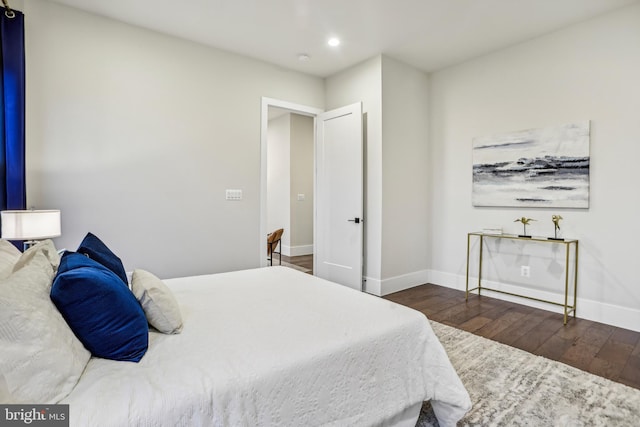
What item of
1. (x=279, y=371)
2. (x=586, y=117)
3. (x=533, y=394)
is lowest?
(x=533, y=394)

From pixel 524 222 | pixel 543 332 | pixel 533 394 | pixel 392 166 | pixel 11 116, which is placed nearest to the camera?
pixel 533 394

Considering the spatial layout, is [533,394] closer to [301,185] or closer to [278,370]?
[278,370]

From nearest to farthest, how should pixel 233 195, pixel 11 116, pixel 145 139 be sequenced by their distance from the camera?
pixel 11 116 < pixel 145 139 < pixel 233 195

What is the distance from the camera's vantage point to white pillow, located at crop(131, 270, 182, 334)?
142 cm

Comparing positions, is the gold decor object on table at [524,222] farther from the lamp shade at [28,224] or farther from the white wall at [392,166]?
the lamp shade at [28,224]

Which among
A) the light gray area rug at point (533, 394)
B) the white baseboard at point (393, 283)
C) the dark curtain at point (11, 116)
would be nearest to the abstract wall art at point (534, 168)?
the white baseboard at point (393, 283)

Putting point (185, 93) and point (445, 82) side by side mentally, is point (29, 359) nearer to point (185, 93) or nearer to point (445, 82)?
point (185, 93)

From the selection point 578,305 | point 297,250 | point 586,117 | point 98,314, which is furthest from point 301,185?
point 98,314

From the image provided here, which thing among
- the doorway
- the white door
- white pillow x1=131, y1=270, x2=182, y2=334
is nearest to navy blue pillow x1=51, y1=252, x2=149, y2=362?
white pillow x1=131, y1=270, x2=182, y2=334

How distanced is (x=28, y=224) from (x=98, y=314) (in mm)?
1602

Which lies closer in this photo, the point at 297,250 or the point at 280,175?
the point at 297,250

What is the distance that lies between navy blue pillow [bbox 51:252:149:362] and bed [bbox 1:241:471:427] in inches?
1.9

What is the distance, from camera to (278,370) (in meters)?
1.17

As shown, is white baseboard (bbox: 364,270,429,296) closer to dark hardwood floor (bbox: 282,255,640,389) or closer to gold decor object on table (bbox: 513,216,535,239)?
dark hardwood floor (bbox: 282,255,640,389)
